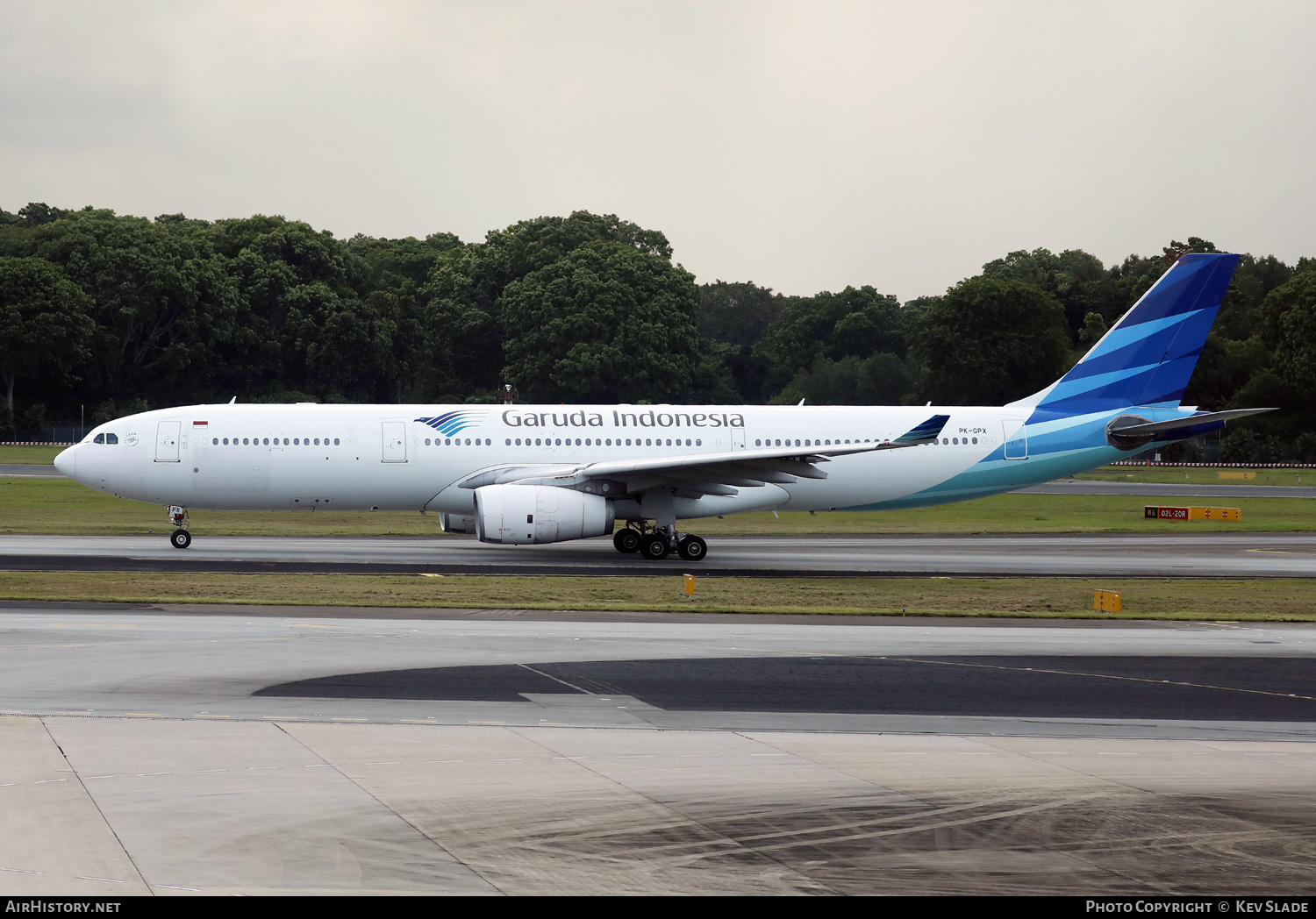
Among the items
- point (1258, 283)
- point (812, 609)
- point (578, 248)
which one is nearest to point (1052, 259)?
point (1258, 283)

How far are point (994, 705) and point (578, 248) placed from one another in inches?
3564

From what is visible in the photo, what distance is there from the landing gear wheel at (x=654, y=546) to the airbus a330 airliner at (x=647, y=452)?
0.23ft

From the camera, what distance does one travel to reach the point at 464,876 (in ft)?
29.8

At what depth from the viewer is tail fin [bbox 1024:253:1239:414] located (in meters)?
36.6

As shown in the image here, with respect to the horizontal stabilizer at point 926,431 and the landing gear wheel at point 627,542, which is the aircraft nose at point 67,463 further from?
the horizontal stabilizer at point 926,431

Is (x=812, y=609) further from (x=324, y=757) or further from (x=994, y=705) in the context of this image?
(x=324, y=757)

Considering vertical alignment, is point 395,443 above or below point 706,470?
above

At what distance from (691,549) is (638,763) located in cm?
2196

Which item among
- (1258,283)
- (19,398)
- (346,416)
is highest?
(1258,283)

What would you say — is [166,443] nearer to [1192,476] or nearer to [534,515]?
[534,515]

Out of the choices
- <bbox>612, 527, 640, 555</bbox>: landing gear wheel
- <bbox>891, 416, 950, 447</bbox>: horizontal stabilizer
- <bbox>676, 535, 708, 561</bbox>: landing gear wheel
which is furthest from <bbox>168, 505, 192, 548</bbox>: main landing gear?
<bbox>891, 416, 950, 447</bbox>: horizontal stabilizer

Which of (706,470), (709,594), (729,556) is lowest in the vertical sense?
(709,594)

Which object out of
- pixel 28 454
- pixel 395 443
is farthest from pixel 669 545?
pixel 28 454

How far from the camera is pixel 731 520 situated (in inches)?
1866
